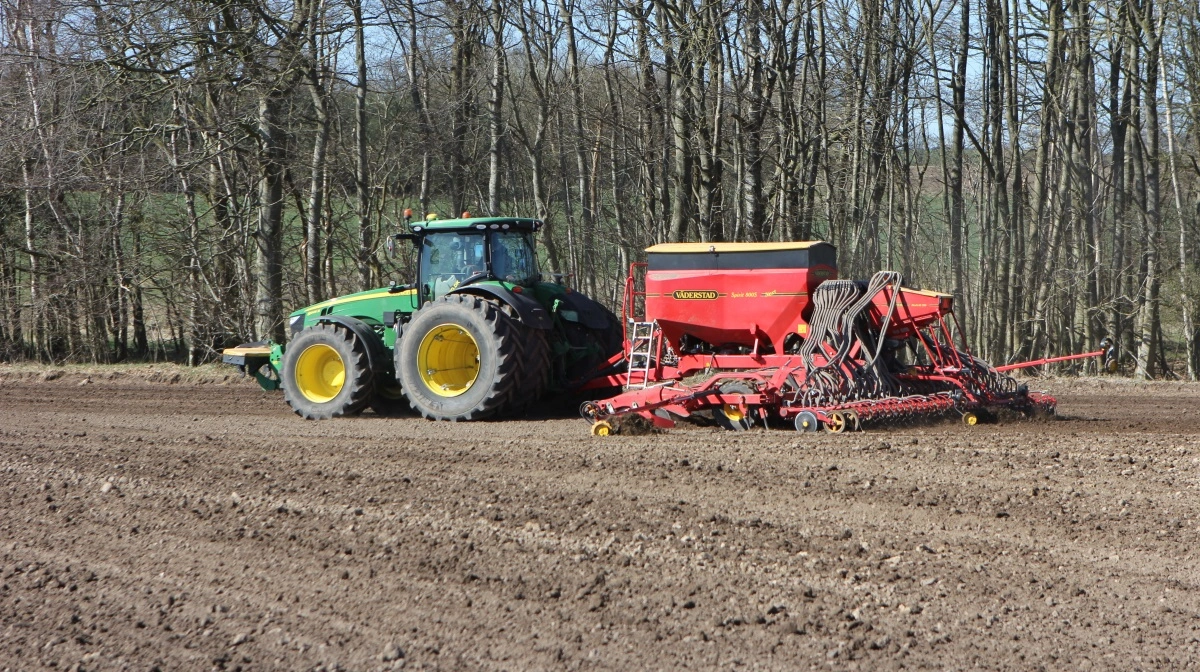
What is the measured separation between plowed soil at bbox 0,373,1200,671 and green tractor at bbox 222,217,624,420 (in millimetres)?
1135

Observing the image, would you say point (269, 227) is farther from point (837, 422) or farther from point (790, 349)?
point (837, 422)

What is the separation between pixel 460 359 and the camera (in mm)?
9586

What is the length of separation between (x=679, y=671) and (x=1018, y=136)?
15560mm

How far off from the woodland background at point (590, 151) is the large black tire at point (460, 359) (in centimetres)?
419

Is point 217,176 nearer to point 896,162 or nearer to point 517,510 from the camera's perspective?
point 896,162

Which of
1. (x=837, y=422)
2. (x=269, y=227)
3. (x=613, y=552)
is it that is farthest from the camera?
(x=269, y=227)

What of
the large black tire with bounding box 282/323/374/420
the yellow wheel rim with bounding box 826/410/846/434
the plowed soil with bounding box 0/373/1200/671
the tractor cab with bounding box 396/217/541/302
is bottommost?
the plowed soil with bounding box 0/373/1200/671

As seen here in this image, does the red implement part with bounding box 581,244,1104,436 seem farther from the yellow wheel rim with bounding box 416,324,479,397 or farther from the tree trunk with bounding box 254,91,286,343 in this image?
the tree trunk with bounding box 254,91,286,343

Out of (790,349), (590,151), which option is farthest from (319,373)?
(590,151)

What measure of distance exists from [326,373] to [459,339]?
1466mm

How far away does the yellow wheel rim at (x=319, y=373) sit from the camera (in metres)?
9.84

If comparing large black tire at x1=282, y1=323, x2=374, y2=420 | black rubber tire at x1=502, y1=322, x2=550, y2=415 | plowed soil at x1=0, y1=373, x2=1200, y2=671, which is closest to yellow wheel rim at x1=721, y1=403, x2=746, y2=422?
plowed soil at x1=0, y1=373, x2=1200, y2=671

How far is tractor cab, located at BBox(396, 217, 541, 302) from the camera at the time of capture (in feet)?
31.0

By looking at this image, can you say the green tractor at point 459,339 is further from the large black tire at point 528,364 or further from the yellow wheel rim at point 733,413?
the yellow wheel rim at point 733,413
